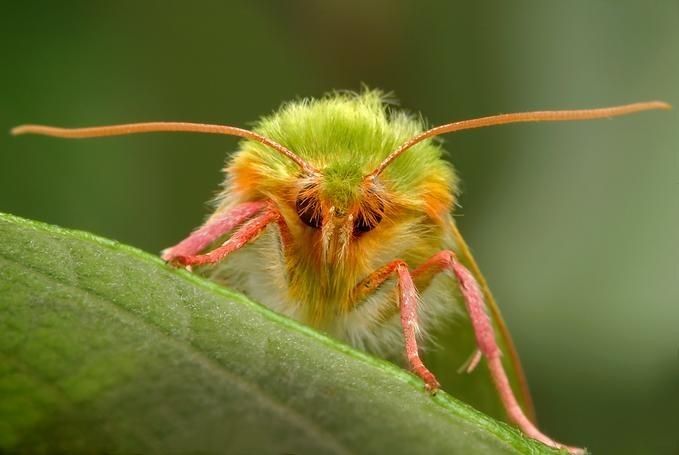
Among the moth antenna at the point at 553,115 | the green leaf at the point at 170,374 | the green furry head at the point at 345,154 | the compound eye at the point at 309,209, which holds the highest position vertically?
the moth antenna at the point at 553,115

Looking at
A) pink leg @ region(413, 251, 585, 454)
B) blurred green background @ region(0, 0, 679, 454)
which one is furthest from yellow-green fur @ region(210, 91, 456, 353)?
blurred green background @ region(0, 0, 679, 454)

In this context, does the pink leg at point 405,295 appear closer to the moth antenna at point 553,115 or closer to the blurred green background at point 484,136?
the moth antenna at point 553,115

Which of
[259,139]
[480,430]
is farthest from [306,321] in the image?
[480,430]

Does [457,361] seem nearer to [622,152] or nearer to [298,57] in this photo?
[622,152]

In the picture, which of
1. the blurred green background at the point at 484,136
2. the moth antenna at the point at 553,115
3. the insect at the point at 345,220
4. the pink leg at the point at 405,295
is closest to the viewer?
the pink leg at the point at 405,295

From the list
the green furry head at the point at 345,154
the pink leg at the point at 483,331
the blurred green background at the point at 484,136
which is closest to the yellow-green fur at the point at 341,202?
the green furry head at the point at 345,154

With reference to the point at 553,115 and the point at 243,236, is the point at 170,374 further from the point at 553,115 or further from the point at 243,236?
the point at 553,115
